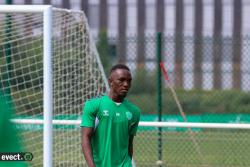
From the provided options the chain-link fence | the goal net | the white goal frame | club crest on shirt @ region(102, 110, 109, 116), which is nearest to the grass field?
the chain-link fence

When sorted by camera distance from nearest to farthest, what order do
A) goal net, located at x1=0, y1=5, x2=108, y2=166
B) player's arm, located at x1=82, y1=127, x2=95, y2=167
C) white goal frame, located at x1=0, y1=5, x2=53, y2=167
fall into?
player's arm, located at x1=82, y1=127, x2=95, y2=167, white goal frame, located at x1=0, y1=5, x2=53, y2=167, goal net, located at x1=0, y1=5, x2=108, y2=166

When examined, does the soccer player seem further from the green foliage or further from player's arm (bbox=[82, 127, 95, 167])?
the green foliage

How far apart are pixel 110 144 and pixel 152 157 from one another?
6579 mm

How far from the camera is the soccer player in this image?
23.2 ft

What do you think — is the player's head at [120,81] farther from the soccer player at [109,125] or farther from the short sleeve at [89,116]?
the short sleeve at [89,116]

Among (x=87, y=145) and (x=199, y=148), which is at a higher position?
(x=87, y=145)

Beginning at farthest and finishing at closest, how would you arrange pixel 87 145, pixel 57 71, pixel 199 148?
pixel 199 148 < pixel 57 71 < pixel 87 145

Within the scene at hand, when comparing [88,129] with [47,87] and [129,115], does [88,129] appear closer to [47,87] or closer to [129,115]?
[129,115]

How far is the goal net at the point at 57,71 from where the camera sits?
1000 centimetres

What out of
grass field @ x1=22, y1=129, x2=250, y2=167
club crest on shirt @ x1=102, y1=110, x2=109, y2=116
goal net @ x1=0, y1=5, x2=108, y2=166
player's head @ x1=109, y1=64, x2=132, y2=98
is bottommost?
grass field @ x1=22, y1=129, x2=250, y2=167

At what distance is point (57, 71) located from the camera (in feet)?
35.4

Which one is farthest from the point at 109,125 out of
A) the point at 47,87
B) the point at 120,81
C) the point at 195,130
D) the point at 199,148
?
the point at 195,130

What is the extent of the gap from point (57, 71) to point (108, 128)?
149 inches

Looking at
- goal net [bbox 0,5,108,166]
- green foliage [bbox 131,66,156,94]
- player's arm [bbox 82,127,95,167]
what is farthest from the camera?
green foliage [bbox 131,66,156,94]
